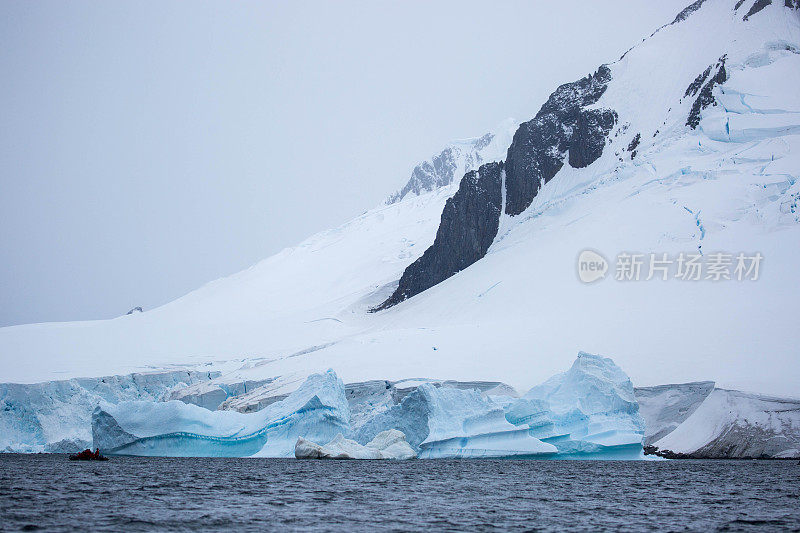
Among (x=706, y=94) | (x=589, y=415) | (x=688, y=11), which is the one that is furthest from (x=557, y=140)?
(x=589, y=415)

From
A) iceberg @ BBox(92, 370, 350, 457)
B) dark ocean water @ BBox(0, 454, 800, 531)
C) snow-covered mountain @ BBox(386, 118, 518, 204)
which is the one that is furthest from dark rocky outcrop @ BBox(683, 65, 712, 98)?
snow-covered mountain @ BBox(386, 118, 518, 204)

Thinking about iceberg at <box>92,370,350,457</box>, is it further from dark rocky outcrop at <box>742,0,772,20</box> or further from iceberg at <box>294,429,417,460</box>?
dark rocky outcrop at <box>742,0,772,20</box>

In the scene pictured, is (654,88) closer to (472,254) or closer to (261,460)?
(472,254)

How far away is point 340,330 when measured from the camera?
69875mm

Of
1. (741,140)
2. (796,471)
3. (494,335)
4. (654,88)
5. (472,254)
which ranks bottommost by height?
(796,471)

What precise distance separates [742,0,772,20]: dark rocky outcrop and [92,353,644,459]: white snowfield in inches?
2061

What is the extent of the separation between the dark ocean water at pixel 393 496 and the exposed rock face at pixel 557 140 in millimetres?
48706

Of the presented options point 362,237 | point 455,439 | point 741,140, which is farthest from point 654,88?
point 455,439

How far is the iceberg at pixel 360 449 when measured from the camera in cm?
2992

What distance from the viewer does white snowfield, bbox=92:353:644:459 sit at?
96.5ft

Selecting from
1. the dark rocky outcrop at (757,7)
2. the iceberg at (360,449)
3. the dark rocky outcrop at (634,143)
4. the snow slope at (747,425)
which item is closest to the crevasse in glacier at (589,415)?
the snow slope at (747,425)

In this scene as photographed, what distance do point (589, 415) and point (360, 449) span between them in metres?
9.00

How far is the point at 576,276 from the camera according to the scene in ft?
178

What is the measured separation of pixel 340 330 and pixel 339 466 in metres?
41.6
